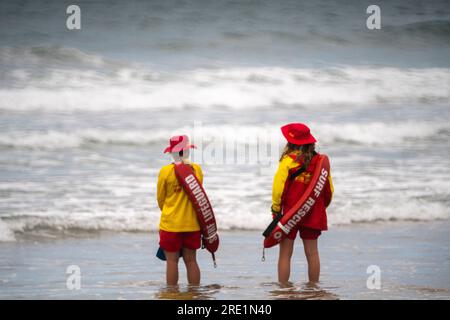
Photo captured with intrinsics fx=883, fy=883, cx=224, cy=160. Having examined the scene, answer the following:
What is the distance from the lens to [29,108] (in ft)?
66.8

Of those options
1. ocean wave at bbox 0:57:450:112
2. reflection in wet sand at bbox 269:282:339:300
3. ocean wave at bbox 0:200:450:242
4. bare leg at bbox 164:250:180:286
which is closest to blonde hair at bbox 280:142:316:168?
reflection in wet sand at bbox 269:282:339:300

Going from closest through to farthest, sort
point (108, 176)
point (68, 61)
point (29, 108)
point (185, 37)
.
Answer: point (108, 176) < point (29, 108) < point (68, 61) < point (185, 37)

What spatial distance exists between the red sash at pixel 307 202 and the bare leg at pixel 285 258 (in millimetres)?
165

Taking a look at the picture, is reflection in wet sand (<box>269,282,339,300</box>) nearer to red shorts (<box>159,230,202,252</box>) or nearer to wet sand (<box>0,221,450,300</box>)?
wet sand (<box>0,221,450,300</box>)

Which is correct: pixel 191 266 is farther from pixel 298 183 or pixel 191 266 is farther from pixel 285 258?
pixel 298 183

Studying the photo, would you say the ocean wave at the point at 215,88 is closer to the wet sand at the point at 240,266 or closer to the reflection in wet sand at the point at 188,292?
the wet sand at the point at 240,266

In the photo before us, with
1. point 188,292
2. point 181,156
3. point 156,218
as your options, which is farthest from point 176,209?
point 156,218

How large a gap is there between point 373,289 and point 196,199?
168cm

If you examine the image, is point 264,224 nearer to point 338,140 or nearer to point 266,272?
point 266,272

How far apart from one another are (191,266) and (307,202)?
1.07m

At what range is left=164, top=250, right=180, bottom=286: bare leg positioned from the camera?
6.92 meters

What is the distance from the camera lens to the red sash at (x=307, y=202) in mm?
6797

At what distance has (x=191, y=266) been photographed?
23.1ft
